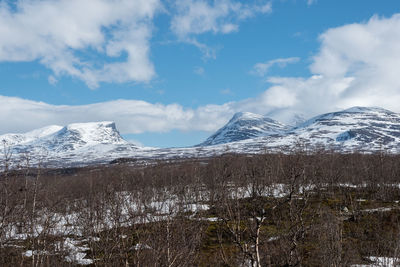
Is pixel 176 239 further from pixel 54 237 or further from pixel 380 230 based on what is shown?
pixel 380 230

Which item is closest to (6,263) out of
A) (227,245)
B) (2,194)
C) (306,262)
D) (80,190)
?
(2,194)

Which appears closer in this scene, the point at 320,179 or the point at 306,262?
the point at 306,262

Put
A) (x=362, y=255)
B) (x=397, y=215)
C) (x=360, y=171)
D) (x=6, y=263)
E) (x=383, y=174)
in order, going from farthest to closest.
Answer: (x=360, y=171) < (x=383, y=174) < (x=397, y=215) < (x=362, y=255) < (x=6, y=263)

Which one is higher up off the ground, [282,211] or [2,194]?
[2,194]

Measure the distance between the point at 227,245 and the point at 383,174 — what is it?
2138 inches

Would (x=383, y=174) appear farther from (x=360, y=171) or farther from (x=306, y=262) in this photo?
(x=306, y=262)

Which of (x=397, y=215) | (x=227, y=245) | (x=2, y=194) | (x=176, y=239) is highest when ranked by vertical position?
(x=2, y=194)

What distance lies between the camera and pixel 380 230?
5097 cm

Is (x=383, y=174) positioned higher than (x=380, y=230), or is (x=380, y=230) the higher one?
(x=383, y=174)

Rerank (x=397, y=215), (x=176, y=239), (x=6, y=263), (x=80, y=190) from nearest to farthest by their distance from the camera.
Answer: (x=176, y=239)
(x=6, y=263)
(x=397, y=215)
(x=80, y=190)

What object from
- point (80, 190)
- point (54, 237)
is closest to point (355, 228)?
point (54, 237)

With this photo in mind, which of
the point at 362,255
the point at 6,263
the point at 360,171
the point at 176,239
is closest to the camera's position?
the point at 176,239

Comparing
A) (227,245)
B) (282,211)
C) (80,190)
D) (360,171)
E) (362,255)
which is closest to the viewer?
(362,255)

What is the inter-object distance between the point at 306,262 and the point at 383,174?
56768 millimetres
